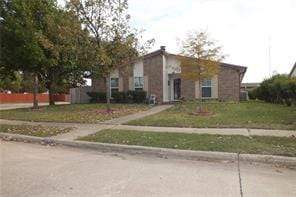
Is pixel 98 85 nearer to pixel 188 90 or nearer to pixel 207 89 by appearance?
pixel 188 90

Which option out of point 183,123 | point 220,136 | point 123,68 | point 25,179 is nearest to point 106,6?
point 123,68

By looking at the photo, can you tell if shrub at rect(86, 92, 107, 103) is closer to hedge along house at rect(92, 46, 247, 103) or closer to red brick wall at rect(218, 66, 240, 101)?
hedge along house at rect(92, 46, 247, 103)

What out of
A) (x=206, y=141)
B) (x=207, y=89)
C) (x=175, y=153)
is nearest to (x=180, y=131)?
(x=206, y=141)

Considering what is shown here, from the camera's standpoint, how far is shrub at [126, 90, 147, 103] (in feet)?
103

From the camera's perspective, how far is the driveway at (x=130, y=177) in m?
6.96

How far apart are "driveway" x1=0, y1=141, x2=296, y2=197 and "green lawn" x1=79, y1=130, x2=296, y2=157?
1047mm

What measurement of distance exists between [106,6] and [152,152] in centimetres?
1205

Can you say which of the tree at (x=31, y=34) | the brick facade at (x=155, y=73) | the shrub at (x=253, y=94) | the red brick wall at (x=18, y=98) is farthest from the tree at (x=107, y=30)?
the red brick wall at (x=18, y=98)

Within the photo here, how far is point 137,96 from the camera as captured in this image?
31547 mm

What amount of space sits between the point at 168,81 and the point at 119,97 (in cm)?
383

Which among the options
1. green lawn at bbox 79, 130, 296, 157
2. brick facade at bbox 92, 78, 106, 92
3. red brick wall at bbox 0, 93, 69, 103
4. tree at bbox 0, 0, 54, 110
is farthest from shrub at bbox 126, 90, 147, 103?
red brick wall at bbox 0, 93, 69, 103

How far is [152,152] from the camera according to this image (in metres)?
10.9

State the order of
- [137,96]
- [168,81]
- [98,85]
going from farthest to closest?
[98,85] < [168,81] < [137,96]

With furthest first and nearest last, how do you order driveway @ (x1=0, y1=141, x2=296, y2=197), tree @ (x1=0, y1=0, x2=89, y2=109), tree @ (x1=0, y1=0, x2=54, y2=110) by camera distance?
tree @ (x1=0, y1=0, x2=54, y2=110) → tree @ (x1=0, y1=0, x2=89, y2=109) → driveway @ (x1=0, y1=141, x2=296, y2=197)
